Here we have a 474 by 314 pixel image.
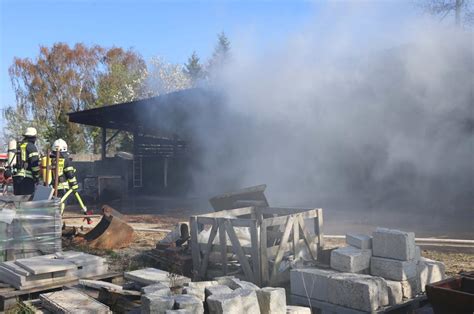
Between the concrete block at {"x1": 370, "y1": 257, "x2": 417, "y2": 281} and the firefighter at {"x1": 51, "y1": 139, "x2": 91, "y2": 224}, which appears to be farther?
the firefighter at {"x1": 51, "y1": 139, "x2": 91, "y2": 224}

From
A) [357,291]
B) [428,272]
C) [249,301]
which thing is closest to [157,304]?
[249,301]

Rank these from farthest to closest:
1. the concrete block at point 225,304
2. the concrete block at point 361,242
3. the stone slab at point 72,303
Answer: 1. the concrete block at point 361,242
2. the stone slab at point 72,303
3. the concrete block at point 225,304

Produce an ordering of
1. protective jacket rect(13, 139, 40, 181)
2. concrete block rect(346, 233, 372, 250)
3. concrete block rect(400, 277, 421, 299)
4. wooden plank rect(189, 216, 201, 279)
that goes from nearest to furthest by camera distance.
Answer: concrete block rect(400, 277, 421, 299) < concrete block rect(346, 233, 372, 250) < wooden plank rect(189, 216, 201, 279) < protective jacket rect(13, 139, 40, 181)

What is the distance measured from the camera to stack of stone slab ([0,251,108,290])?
4395mm

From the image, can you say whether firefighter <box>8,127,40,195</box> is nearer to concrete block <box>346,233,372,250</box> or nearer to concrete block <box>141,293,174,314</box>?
concrete block <box>141,293,174,314</box>

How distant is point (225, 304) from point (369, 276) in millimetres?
1461

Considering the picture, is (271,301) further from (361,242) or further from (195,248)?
(195,248)

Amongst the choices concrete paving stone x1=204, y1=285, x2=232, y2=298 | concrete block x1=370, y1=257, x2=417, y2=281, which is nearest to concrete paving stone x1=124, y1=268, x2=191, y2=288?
concrete paving stone x1=204, y1=285, x2=232, y2=298

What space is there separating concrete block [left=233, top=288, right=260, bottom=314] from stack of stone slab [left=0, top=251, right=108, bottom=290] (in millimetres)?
2159

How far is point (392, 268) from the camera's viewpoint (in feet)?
13.7

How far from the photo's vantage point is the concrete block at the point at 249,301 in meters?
3.32

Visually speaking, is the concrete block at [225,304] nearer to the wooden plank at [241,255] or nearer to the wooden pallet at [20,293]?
the wooden plank at [241,255]

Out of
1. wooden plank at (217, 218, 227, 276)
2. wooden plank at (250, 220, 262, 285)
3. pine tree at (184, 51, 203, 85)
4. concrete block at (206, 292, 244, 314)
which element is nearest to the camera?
concrete block at (206, 292, 244, 314)

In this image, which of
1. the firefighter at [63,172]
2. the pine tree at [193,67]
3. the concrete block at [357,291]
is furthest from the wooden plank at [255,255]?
the pine tree at [193,67]
